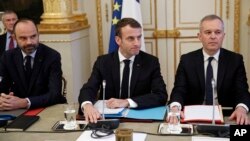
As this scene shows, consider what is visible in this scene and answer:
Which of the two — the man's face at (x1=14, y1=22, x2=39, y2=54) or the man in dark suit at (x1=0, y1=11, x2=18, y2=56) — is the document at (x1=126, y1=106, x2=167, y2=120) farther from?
the man in dark suit at (x1=0, y1=11, x2=18, y2=56)

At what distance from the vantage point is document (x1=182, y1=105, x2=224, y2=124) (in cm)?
195

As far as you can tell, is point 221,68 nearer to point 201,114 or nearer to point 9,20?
point 201,114

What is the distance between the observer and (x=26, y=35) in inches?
105

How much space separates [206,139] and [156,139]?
25cm

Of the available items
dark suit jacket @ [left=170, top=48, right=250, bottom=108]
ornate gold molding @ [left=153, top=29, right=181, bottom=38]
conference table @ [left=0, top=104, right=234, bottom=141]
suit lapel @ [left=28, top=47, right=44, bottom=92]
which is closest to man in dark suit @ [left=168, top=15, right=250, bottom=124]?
dark suit jacket @ [left=170, top=48, right=250, bottom=108]

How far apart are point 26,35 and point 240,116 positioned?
5.46 feet

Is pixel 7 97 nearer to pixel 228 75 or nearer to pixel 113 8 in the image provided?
pixel 228 75

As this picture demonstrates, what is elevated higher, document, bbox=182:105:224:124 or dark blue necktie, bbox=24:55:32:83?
dark blue necktie, bbox=24:55:32:83

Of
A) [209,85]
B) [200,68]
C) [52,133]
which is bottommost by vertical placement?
[52,133]

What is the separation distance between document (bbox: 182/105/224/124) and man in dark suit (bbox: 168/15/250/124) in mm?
279

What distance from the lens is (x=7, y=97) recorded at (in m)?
2.38

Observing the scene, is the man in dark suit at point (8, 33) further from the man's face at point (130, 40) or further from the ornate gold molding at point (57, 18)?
the man's face at point (130, 40)

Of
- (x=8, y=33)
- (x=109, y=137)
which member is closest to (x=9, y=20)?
(x=8, y=33)

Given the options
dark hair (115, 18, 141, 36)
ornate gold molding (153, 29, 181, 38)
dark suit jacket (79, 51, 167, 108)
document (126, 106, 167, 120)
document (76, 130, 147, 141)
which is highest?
dark hair (115, 18, 141, 36)
